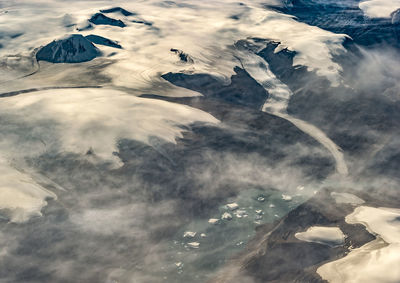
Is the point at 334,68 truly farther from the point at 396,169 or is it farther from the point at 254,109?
the point at 396,169

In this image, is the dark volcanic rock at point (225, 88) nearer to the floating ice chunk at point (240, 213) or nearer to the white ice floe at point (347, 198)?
the white ice floe at point (347, 198)

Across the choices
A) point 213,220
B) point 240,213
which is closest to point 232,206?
point 240,213

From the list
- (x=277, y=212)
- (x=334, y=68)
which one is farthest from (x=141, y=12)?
(x=277, y=212)

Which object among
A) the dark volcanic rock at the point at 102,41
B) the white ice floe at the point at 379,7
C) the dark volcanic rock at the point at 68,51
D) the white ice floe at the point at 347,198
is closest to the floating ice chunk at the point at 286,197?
the white ice floe at the point at 347,198

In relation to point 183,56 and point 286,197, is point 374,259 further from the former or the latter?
point 183,56

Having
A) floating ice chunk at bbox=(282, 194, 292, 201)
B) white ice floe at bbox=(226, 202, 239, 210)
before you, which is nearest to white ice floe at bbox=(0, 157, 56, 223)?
white ice floe at bbox=(226, 202, 239, 210)

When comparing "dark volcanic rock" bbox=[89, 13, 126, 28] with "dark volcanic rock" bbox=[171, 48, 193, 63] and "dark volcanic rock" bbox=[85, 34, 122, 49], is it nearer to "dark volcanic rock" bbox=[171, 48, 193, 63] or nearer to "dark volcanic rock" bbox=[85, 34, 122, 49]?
"dark volcanic rock" bbox=[85, 34, 122, 49]
